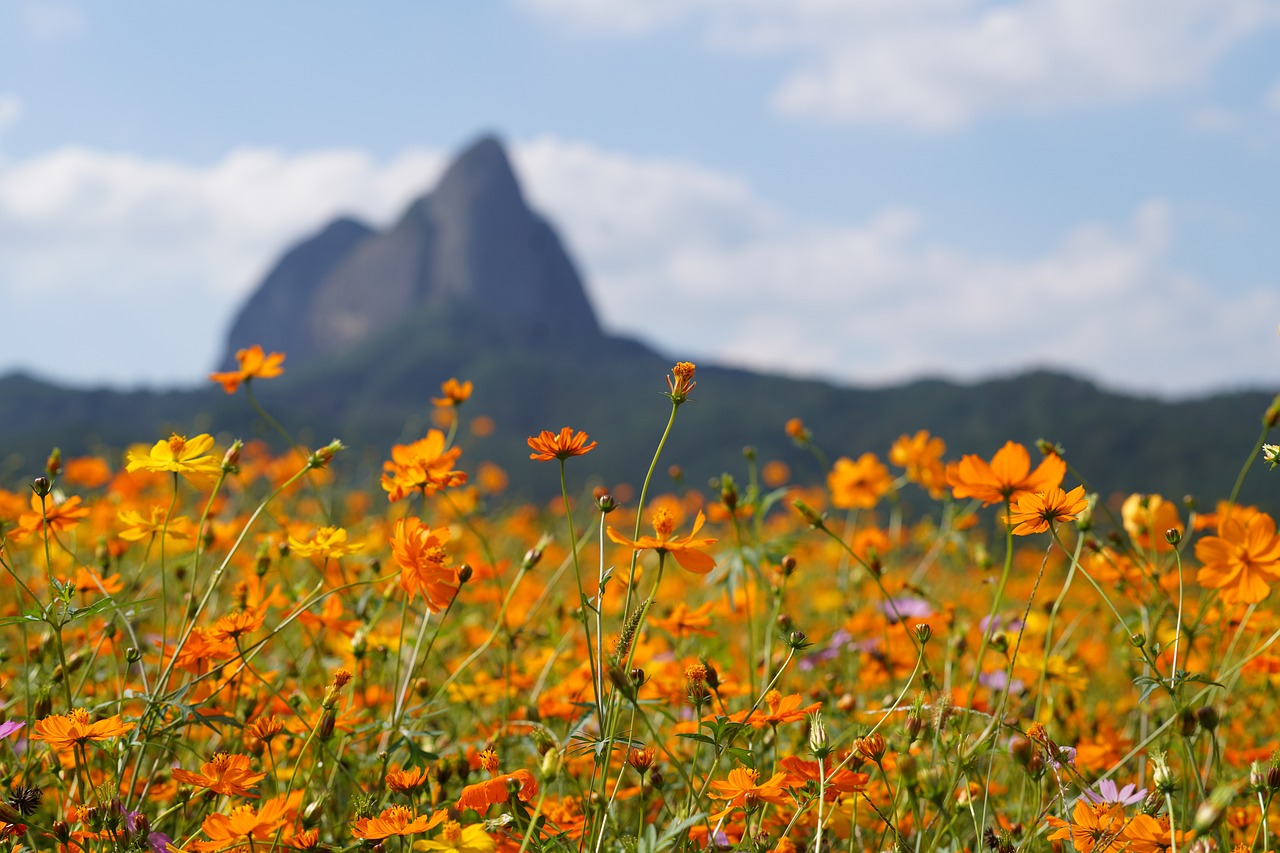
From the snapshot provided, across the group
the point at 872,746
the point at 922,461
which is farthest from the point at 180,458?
the point at 922,461

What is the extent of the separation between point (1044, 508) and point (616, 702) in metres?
0.64

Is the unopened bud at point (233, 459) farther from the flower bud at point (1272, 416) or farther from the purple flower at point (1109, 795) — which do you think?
the flower bud at point (1272, 416)

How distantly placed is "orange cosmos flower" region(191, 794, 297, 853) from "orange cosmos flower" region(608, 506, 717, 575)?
0.52 metres

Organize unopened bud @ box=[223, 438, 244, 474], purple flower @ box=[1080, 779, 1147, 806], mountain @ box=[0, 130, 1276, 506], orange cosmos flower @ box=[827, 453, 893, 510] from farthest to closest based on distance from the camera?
mountain @ box=[0, 130, 1276, 506] → orange cosmos flower @ box=[827, 453, 893, 510] → unopened bud @ box=[223, 438, 244, 474] → purple flower @ box=[1080, 779, 1147, 806]

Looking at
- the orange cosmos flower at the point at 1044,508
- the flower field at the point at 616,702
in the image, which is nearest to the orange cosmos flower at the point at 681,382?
the flower field at the point at 616,702

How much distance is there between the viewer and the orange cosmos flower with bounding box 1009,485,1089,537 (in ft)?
3.93

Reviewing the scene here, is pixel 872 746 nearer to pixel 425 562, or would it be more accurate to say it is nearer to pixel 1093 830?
pixel 1093 830

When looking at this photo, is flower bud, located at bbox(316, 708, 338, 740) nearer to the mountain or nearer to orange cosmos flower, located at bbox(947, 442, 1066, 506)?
the mountain

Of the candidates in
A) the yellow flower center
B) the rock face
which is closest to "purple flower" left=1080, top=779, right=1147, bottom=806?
the yellow flower center

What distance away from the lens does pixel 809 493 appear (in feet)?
19.1

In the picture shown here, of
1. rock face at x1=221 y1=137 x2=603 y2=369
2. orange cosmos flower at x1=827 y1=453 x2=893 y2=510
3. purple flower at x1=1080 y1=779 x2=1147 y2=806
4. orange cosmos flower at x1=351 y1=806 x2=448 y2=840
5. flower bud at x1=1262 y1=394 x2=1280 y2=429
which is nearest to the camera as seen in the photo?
orange cosmos flower at x1=351 y1=806 x2=448 y2=840

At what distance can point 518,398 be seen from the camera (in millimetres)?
30469

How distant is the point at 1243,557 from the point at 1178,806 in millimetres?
732

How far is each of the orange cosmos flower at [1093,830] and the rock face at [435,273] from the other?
4968cm
